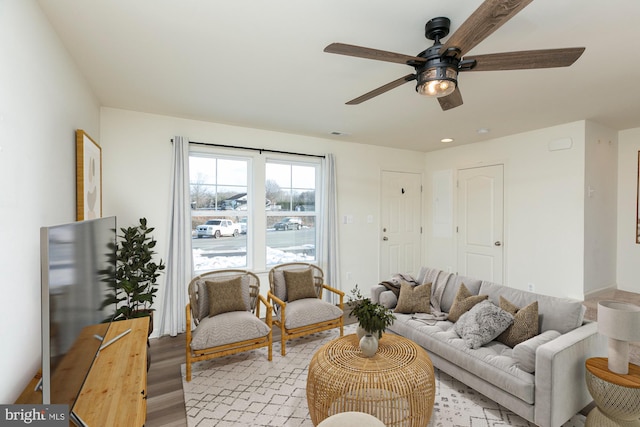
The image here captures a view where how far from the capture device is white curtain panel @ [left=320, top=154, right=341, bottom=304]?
4525mm

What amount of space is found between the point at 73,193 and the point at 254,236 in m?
2.20

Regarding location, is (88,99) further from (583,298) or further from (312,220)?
(583,298)

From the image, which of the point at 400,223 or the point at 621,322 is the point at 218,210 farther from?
the point at 621,322

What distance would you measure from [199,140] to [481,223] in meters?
4.35

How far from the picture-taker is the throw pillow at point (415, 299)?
303 centimetres

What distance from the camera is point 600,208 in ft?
13.3

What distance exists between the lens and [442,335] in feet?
A: 8.28

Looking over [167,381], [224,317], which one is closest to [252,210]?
[224,317]

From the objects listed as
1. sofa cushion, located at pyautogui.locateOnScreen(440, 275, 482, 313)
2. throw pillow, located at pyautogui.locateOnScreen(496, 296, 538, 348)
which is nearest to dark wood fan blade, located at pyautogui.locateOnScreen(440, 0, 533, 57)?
throw pillow, located at pyautogui.locateOnScreen(496, 296, 538, 348)

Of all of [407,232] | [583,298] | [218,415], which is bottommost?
[218,415]

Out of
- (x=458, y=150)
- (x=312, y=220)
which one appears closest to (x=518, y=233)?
(x=458, y=150)

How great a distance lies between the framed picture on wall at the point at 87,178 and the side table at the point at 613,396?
3.53 metres

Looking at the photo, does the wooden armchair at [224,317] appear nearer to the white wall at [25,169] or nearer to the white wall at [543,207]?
the white wall at [25,169]

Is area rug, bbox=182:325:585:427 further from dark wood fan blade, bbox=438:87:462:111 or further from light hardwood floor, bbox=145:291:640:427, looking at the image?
dark wood fan blade, bbox=438:87:462:111
